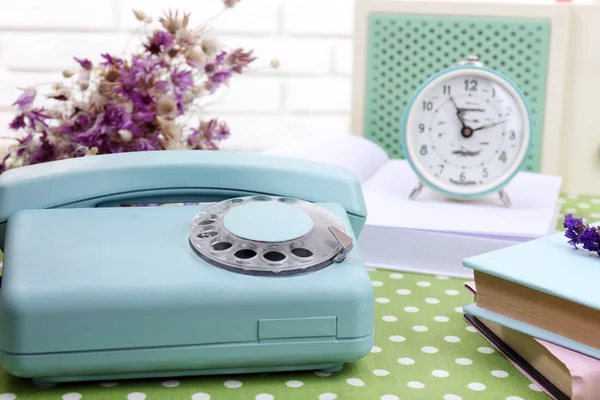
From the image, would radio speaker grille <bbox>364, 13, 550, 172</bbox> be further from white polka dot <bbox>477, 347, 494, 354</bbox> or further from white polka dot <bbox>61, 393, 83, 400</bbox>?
white polka dot <bbox>61, 393, 83, 400</bbox>

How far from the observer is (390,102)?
4.76 feet

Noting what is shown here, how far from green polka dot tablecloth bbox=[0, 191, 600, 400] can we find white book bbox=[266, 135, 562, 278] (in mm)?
174

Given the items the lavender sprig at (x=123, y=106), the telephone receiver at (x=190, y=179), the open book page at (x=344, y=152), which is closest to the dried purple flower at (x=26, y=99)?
the lavender sprig at (x=123, y=106)

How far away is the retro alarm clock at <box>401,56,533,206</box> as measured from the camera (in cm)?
114

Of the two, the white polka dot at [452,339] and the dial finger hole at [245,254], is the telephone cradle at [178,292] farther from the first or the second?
the white polka dot at [452,339]

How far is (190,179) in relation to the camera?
0.83 metres

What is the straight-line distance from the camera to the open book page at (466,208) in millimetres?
1005

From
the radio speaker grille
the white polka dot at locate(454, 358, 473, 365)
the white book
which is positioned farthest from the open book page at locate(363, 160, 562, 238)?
the white polka dot at locate(454, 358, 473, 365)

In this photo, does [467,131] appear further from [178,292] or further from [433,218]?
[178,292]

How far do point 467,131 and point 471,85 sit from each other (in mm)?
64

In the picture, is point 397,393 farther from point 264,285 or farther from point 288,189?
point 288,189

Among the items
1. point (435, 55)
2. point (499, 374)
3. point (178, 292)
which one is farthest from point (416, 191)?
point (178, 292)

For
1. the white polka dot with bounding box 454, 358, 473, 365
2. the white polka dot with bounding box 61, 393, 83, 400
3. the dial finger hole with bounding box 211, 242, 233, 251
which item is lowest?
the white polka dot with bounding box 454, 358, 473, 365

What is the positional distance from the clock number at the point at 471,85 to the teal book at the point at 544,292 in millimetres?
393
